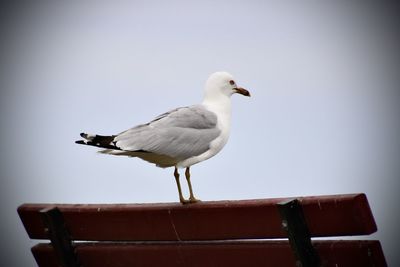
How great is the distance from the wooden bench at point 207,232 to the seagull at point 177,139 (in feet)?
1.87

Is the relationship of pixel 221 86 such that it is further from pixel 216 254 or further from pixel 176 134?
pixel 216 254

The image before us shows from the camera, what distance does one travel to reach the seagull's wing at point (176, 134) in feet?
13.9

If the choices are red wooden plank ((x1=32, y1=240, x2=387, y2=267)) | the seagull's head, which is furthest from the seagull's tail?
the seagull's head

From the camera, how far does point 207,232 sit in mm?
3283

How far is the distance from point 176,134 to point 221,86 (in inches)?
32.8

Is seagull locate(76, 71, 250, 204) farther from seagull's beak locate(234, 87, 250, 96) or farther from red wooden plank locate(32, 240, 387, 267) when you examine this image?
red wooden plank locate(32, 240, 387, 267)

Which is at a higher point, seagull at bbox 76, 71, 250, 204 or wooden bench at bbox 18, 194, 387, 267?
seagull at bbox 76, 71, 250, 204

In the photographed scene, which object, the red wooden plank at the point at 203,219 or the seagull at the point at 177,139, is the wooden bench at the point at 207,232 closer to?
the red wooden plank at the point at 203,219

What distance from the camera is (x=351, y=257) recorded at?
9.31 ft

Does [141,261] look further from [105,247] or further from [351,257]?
[351,257]

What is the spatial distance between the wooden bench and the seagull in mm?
568

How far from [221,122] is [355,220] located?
208 cm

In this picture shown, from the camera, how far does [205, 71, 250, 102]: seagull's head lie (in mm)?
5109

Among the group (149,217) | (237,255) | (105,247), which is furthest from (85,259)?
(237,255)
